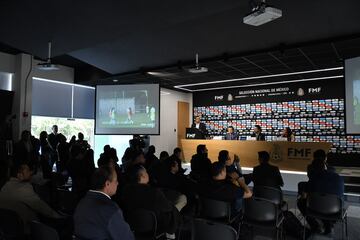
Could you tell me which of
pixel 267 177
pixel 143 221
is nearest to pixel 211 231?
pixel 143 221

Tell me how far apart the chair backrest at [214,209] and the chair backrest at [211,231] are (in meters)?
1.04

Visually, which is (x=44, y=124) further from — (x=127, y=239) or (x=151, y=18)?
(x=127, y=239)

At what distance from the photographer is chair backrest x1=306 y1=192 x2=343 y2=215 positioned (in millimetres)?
3472

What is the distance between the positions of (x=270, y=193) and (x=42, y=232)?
9.52ft

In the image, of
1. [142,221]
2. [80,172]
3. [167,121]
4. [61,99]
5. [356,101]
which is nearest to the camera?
[142,221]

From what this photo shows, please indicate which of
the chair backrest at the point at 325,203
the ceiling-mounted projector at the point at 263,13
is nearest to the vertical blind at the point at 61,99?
the ceiling-mounted projector at the point at 263,13

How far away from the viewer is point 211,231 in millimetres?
2195

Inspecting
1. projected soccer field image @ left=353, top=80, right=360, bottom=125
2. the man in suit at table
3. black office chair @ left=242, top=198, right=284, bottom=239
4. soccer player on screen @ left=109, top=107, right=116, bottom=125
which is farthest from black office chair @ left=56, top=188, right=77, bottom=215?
the man in suit at table

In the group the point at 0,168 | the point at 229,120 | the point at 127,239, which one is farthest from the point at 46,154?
the point at 229,120

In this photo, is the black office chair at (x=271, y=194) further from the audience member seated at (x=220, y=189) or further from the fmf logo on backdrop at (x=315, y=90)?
the fmf logo on backdrop at (x=315, y=90)

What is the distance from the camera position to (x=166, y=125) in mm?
11148

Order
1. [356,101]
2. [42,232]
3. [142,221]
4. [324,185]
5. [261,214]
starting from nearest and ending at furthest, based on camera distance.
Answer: [42,232] < [142,221] < [261,214] < [324,185] < [356,101]

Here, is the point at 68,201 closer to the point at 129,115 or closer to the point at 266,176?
the point at 266,176

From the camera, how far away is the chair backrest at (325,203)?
11.4 feet
